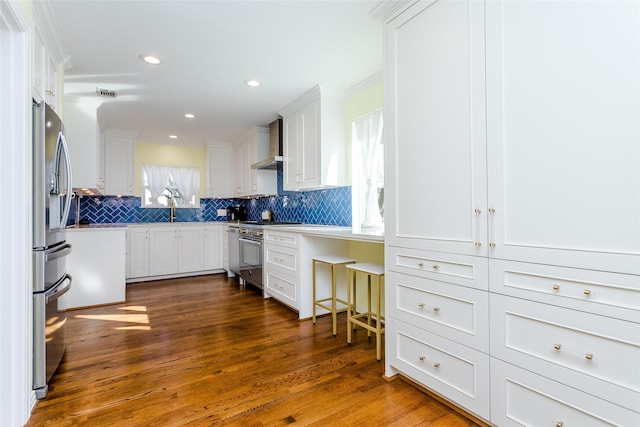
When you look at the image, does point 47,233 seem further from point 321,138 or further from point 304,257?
point 321,138

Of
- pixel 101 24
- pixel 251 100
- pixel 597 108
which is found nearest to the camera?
pixel 597 108

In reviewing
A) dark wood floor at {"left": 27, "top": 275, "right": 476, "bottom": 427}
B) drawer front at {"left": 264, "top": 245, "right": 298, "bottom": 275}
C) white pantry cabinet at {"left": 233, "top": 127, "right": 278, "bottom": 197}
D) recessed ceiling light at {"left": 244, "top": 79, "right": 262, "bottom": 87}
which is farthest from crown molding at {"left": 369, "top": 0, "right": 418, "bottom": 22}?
white pantry cabinet at {"left": 233, "top": 127, "right": 278, "bottom": 197}

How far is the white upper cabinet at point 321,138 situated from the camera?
3361 mm

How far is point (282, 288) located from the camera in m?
3.49

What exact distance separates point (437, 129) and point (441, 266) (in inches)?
28.9

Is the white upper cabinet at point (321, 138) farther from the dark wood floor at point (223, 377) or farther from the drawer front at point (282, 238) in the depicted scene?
the dark wood floor at point (223, 377)

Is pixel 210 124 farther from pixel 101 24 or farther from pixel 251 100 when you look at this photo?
pixel 101 24

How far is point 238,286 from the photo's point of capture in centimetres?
462

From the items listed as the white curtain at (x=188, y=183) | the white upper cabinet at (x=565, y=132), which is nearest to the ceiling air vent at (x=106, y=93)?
the white curtain at (x=188, y=183)

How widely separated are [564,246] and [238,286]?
411cm

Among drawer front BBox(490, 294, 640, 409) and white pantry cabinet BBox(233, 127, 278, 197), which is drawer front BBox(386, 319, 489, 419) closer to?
drawer front BBox(490, 294, 640, 409)

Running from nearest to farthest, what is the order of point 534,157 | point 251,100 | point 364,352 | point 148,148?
point 534,157, point 364,352, point 251,100, point 148,148

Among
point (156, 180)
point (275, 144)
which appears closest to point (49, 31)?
point (275, 144)

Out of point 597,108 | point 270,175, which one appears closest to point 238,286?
point 270,175
